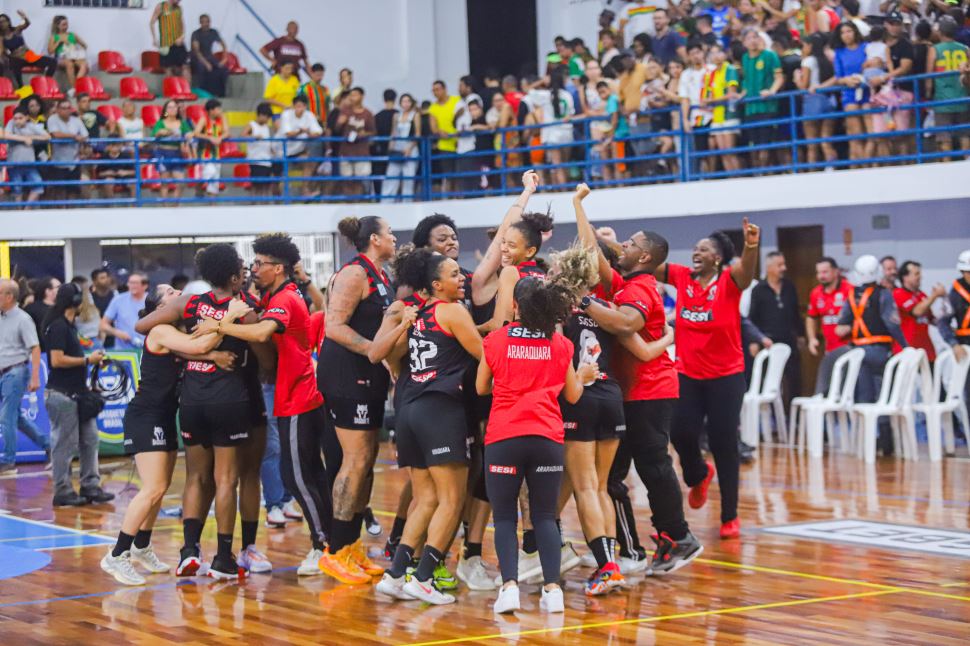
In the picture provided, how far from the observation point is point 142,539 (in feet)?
28.2

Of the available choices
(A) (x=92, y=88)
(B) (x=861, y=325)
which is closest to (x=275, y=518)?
(B) (x=861, y=325)

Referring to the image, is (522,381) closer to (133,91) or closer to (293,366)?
(293,366)

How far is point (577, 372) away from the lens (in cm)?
749

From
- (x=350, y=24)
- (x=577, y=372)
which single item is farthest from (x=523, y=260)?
(x=350, y=24)

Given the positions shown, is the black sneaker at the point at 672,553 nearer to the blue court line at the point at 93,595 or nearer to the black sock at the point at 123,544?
the blue court line at the point at 93,595

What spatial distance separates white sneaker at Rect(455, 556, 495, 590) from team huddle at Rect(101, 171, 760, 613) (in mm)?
12

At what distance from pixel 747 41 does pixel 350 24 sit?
9.94 meters

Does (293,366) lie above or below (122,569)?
above

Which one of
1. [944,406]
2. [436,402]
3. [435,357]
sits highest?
[435,357]

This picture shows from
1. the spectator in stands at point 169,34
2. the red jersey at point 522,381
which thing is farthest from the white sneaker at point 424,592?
the spectator in stands at point 169,34

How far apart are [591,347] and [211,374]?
222cm

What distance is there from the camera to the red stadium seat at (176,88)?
71.5ft

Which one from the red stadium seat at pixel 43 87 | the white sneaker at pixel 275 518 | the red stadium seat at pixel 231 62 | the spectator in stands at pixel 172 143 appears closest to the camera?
the white sneaker at pixel 275 518

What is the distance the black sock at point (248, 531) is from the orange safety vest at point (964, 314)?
7.61 metres
